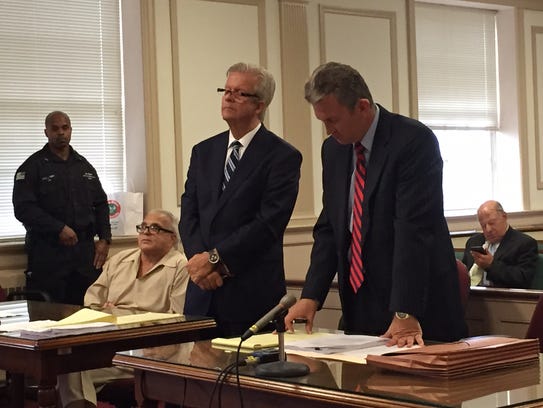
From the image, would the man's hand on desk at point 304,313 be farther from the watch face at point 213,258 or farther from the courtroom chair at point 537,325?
the courtroom chair at point 537,325

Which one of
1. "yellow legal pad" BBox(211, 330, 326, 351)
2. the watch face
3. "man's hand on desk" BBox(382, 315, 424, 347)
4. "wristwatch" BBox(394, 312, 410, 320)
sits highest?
the watch face

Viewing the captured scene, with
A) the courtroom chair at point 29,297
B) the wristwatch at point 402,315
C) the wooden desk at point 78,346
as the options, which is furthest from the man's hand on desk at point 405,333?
the courtroom chair at point 29,297

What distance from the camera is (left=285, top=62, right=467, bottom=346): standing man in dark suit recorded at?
271 cm

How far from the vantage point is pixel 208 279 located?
11.2 feet

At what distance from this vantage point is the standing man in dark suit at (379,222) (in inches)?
107

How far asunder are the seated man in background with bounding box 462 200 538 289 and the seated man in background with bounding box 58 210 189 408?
2.10 metres

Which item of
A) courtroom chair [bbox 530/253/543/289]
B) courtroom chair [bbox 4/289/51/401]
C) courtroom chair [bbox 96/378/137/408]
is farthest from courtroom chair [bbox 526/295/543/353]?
courtroom chair [bbox 4/289/51/401]

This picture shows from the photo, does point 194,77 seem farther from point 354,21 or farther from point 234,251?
point 234,251

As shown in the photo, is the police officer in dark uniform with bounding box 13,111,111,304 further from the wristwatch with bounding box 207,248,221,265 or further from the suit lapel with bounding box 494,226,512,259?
the wristwatch with bounding box 207,248,221,265

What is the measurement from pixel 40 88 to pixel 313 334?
4.52m

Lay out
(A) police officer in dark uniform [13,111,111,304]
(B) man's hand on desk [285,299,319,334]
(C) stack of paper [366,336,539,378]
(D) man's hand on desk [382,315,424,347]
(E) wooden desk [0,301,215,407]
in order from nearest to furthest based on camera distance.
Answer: (C) stack of paper [366,336,539,378]
(D) man's hand on desk [382,315,424,347]
(B) man's hand on desk [285,299,319,334]
(E) wooden desk [0,301,215,407]
(A) police officer in dark uniform [13,111,111,304]

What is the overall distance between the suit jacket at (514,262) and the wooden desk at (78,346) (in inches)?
108

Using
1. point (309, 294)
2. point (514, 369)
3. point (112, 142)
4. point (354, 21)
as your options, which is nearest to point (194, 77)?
point (112, 142)

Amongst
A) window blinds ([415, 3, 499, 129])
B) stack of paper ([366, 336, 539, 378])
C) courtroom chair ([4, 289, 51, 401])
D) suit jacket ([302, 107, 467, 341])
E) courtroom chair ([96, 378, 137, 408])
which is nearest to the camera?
stack of paper ([366, 336, 539, 378])
